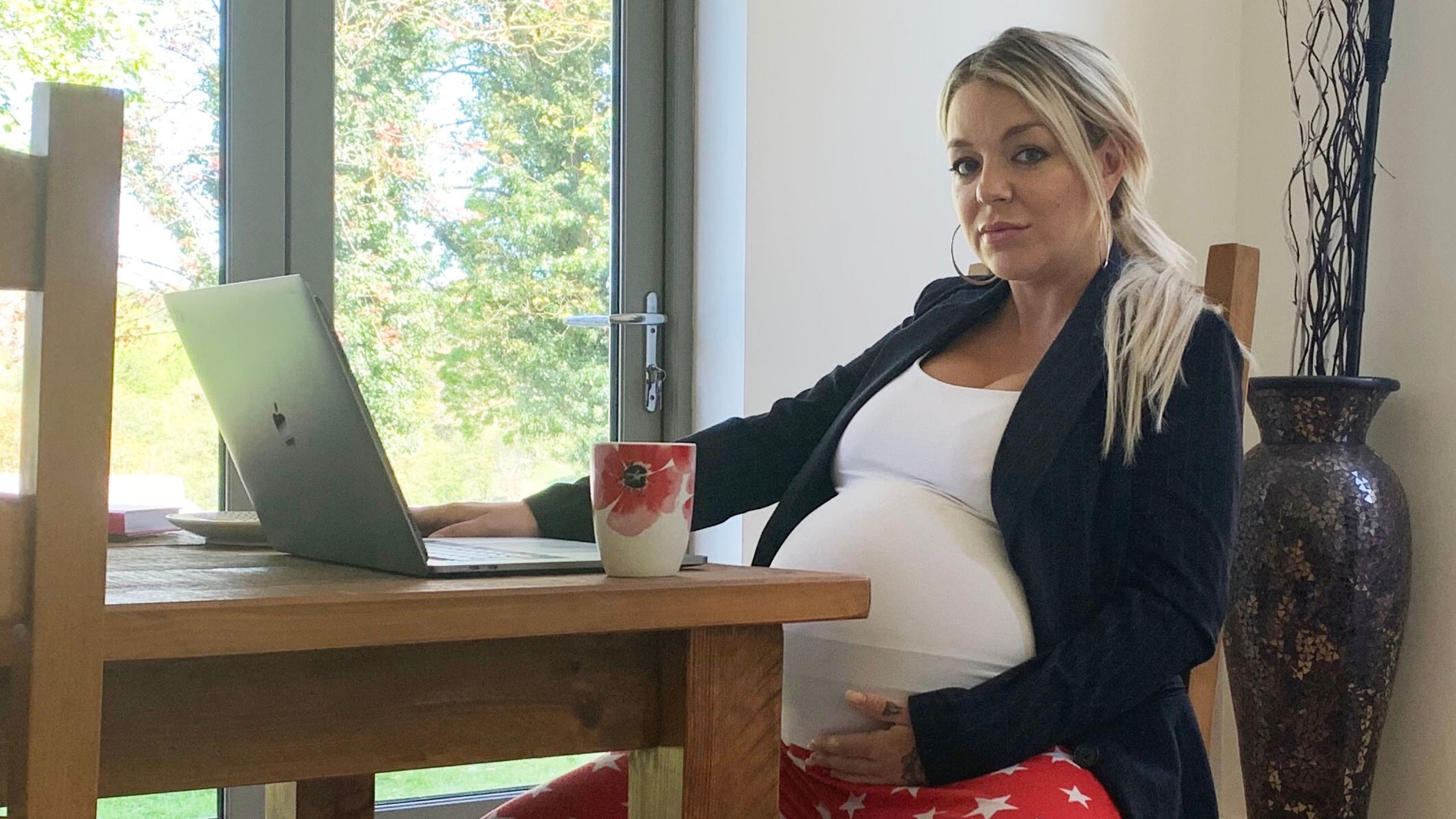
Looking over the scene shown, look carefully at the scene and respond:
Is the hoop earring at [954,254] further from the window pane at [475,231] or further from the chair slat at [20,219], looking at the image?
the chair slat at [20,219]

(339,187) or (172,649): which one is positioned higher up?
(339,187)

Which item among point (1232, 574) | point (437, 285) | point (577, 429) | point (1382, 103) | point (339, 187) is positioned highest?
point (1382, 103)

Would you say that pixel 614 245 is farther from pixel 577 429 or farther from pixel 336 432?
pixel 336 432

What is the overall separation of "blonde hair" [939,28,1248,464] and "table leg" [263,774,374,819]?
0.73 m

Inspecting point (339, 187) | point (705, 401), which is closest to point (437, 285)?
point (339, 187)

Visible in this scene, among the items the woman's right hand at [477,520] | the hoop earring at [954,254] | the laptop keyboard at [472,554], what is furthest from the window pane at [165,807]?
the hoop earring at [954,254]

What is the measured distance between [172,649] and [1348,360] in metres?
1.97

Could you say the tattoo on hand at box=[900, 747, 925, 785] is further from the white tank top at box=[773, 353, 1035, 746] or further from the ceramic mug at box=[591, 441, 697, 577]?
the ceramic mug at box=[591, 441, 697, 577]

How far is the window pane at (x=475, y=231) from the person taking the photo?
2.23 m

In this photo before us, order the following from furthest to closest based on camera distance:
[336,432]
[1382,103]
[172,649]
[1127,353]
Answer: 1. [1382,103]
2. [1127,353]
3. [336,432]
4. [172,649]

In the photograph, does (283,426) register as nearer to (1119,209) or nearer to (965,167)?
(965,167)

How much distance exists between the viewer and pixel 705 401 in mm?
2395

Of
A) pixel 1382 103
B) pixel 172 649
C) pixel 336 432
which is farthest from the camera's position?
pixel 1382 103

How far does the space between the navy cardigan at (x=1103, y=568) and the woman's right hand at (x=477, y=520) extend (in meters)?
0.02
